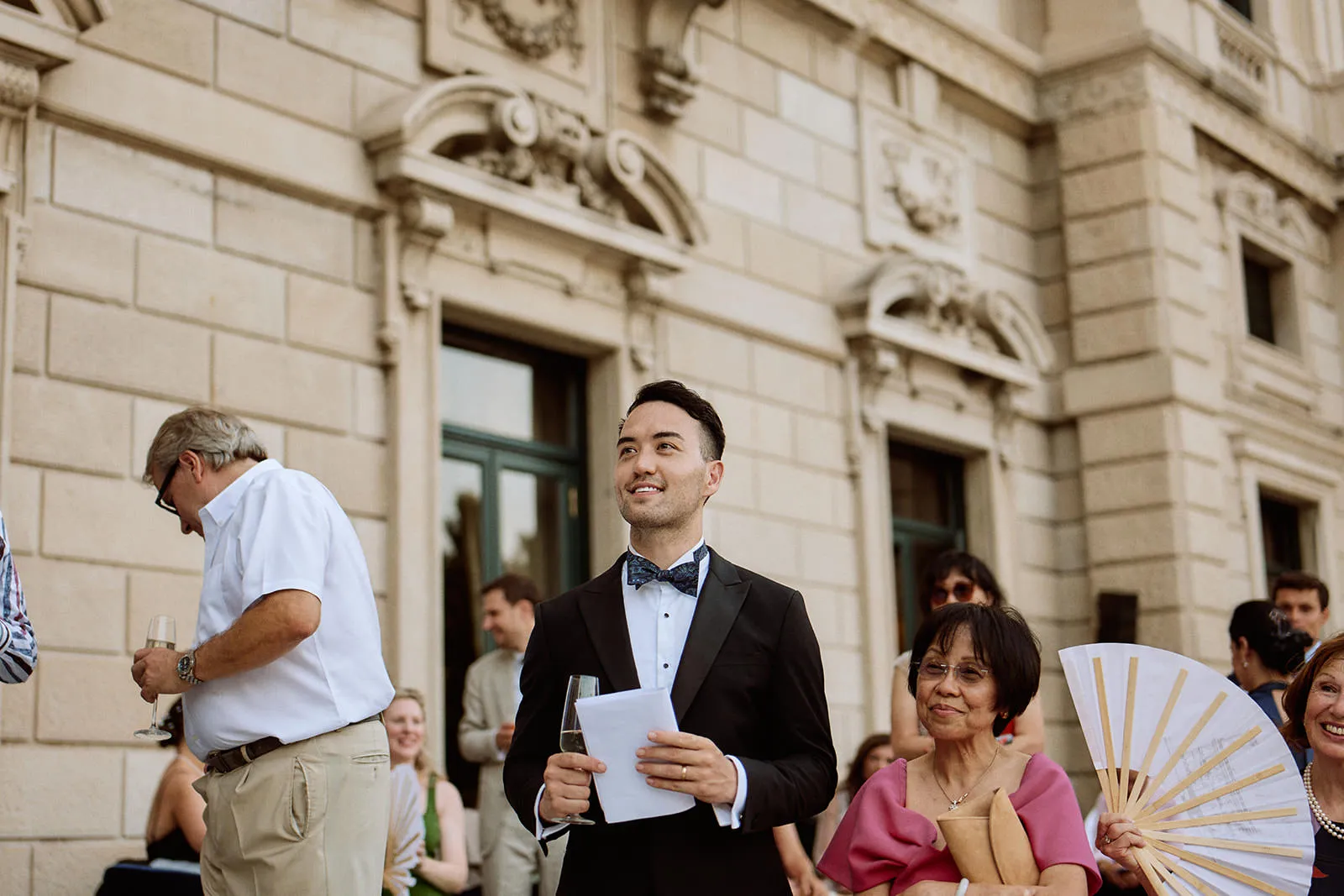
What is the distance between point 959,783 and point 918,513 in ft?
28.7

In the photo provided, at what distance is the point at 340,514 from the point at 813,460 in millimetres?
6872

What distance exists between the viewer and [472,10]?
923cm

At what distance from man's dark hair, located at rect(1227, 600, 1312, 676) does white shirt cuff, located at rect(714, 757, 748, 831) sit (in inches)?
122

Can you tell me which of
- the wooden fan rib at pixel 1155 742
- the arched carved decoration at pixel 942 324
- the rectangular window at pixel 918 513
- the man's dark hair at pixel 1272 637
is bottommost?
the wooden fan rib at pixel 1155 742

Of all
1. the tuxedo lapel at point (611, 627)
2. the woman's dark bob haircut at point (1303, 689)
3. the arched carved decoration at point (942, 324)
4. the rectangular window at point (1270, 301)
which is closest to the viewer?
the tuxedo lapel at point (611, 627)

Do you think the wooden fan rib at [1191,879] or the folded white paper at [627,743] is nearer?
the folded white paper at [627,743]

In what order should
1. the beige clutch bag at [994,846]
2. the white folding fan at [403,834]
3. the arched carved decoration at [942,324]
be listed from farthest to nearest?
the arched carved decoration at [942,324], the white folding fan at [403,834], the beige clutch bag at [994,846]

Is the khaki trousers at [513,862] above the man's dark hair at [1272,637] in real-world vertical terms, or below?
below

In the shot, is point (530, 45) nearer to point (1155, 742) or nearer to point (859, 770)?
point (859, 770)

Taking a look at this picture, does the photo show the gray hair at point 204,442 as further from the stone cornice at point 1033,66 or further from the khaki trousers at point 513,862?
the stone cornice at point 1033,66

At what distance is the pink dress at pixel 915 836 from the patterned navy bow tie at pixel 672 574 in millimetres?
762

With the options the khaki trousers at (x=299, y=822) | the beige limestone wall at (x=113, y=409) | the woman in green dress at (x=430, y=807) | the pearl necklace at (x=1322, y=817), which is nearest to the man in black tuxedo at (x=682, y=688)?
the khaki trousers at (x=299, y=822)

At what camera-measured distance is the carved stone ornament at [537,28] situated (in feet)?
30.5

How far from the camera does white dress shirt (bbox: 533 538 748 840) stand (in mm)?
3602
